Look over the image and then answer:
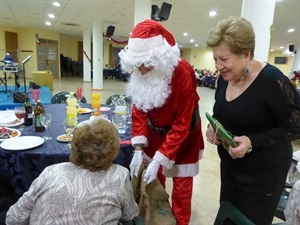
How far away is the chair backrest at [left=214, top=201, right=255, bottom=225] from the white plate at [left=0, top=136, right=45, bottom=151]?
1134 millimetres

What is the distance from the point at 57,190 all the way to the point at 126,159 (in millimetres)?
739

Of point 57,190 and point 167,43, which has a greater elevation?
point 167,43

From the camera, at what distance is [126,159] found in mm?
1628

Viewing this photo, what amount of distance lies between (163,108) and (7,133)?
111 centimetres

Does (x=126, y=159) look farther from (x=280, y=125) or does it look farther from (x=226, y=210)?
(x=280, y=125)

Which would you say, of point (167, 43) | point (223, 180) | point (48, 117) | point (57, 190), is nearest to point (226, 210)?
point (223, 180)

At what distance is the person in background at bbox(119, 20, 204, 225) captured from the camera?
54.2 inches

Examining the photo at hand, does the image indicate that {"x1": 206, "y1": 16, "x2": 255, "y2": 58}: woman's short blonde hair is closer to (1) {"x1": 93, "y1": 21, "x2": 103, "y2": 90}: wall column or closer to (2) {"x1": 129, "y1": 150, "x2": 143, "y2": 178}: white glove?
(2) {"x1": 129, "y1": 150, "x2": 143, "y2": 178}: white glove

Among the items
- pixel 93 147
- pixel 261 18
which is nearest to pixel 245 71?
pixel 93 147

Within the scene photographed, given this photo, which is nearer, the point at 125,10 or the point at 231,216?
the point at 231,216

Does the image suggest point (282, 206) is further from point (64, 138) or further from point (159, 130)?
point (64, 138)

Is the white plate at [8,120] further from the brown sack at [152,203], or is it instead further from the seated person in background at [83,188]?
the brown sack at [152,203]

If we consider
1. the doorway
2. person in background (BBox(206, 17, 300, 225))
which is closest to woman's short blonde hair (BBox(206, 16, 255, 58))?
person in background (BBox(206, 17, 300, 225))

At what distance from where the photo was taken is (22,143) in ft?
5.05
